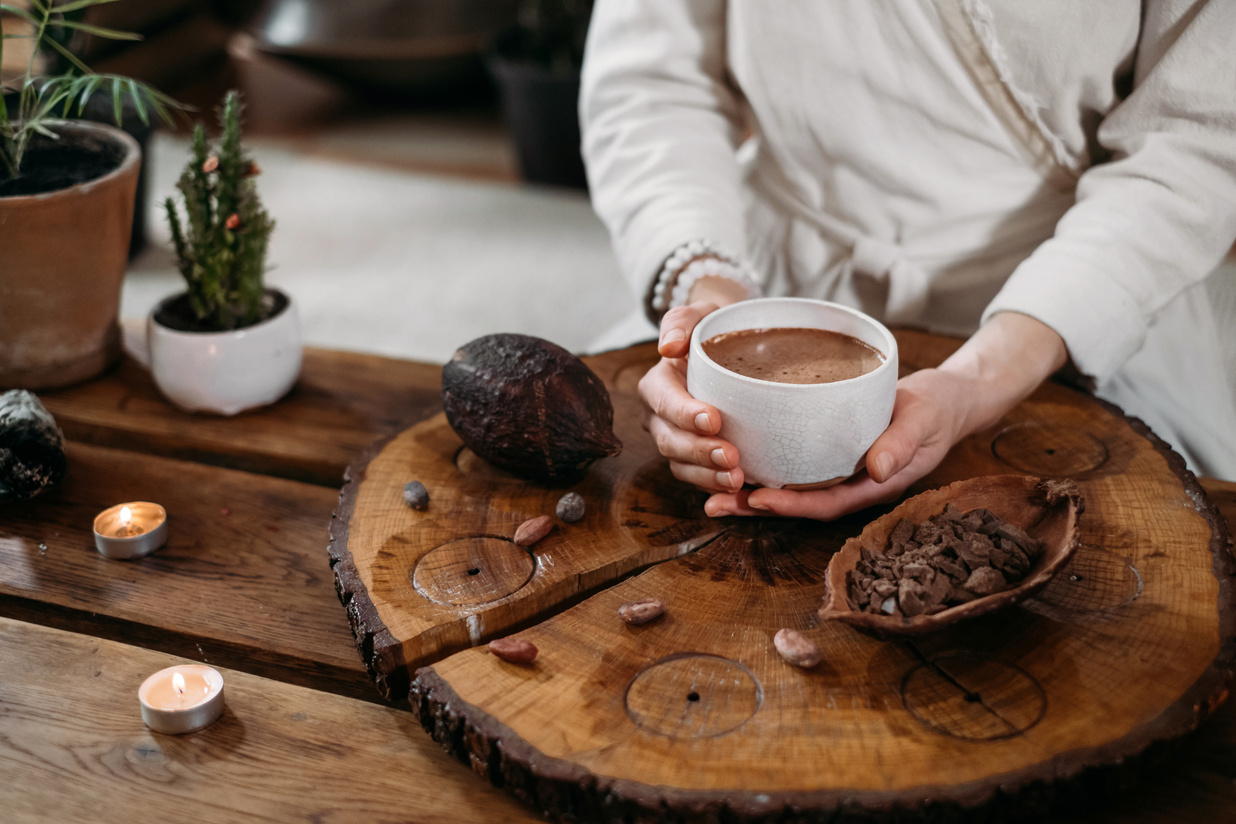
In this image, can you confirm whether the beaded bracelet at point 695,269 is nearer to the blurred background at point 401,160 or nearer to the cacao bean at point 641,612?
the cacao bean at point 641,612

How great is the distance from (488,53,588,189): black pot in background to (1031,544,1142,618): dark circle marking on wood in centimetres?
218

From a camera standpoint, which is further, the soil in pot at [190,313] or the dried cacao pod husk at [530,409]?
the soil in pot at [190,313]

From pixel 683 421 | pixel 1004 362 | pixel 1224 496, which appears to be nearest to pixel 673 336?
pixel 683 421

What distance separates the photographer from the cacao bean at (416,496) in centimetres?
84

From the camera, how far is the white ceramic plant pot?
105cm

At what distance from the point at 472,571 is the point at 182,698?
0.22 meters

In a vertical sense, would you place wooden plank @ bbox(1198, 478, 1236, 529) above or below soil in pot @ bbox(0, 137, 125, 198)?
below

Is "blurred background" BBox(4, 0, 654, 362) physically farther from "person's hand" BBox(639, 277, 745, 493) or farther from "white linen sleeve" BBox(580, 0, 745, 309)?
"person's hand" BBox(639, 277, 745, 493)

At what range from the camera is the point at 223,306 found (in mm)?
1069

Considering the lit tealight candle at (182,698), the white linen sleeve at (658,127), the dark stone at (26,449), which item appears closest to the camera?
the lit tealight candle at (182,698)

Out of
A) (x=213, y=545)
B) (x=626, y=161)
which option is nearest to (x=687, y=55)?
(x=626, y=161)

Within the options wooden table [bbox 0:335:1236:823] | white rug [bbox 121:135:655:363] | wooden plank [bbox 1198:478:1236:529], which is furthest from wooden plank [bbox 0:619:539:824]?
white rug [bbox 121:135:655:363]

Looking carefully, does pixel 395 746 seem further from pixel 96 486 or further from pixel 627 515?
pixel 96 486

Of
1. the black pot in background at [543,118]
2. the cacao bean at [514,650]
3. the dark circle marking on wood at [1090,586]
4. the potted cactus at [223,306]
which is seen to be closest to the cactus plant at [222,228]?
the potted cactus at [223,306]
